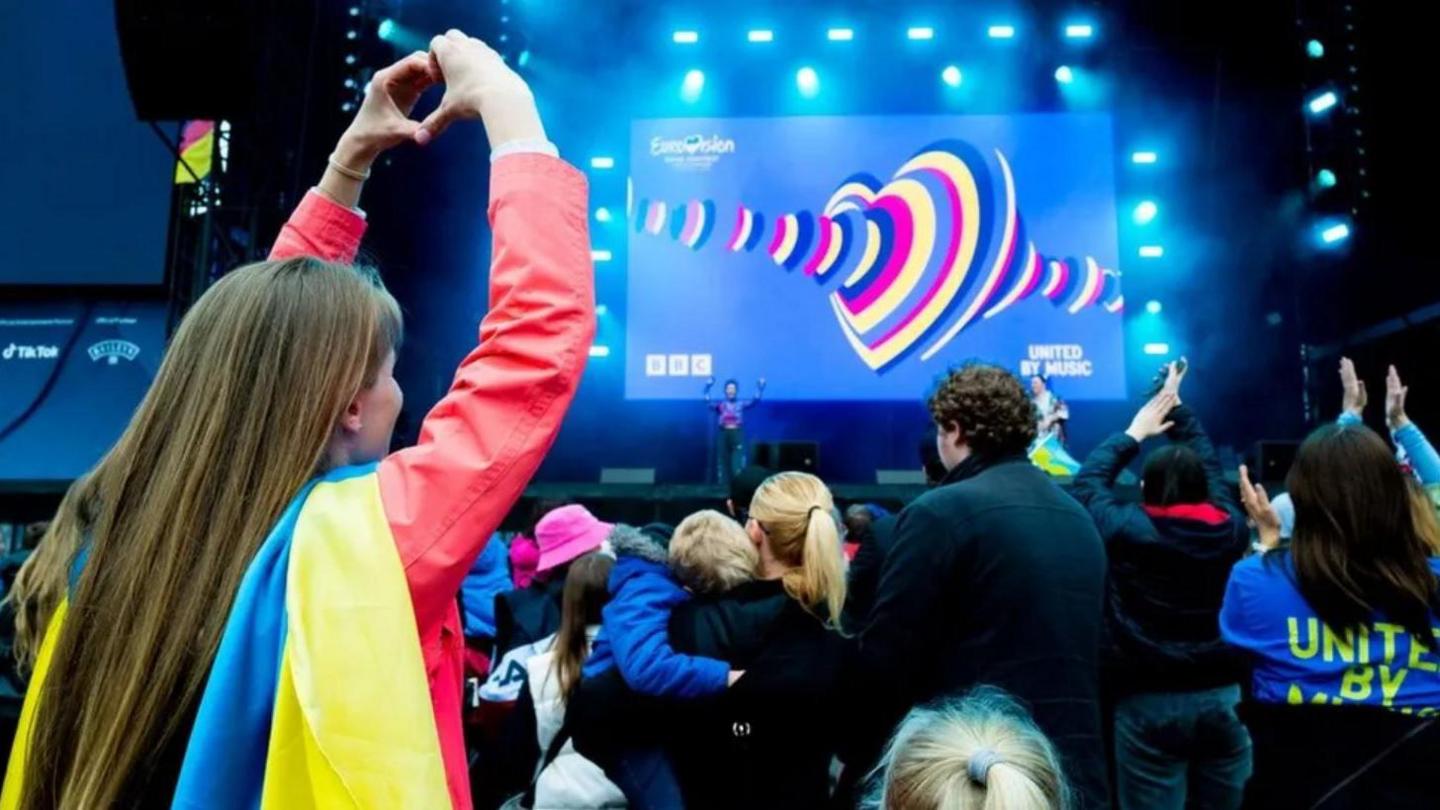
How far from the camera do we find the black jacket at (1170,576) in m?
2.73

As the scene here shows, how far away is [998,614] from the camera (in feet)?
6.26

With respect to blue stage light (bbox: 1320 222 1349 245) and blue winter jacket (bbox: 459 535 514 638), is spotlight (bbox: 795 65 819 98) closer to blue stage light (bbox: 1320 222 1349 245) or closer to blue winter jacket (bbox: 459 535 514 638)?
blue stage light (bbox: 1320 222 1349 245)

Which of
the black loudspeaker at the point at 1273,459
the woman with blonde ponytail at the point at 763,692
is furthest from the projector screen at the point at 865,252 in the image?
the woman with blonde ponytail at the point at 763,692

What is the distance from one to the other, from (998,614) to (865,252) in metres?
8.47

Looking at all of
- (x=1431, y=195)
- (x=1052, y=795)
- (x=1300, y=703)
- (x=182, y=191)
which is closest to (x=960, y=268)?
(x=1431, y=195)

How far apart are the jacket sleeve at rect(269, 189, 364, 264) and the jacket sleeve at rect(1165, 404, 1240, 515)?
235cm

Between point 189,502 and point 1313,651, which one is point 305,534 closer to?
point 189,502

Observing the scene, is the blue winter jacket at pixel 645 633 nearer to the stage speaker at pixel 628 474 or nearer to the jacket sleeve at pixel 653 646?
the jacket sleeve at pixel 653 646

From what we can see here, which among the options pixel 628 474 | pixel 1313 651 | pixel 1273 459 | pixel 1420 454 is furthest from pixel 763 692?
pixel 628 474

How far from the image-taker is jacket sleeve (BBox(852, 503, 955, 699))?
75.5 inches

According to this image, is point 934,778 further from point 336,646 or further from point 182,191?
point 182,191

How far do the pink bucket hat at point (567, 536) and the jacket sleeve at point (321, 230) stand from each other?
191 centimetres

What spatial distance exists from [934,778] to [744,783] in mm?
1316

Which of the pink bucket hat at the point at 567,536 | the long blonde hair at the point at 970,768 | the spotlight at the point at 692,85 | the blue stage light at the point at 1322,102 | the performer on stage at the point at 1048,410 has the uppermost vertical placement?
the spotlight at the point at 692,85
